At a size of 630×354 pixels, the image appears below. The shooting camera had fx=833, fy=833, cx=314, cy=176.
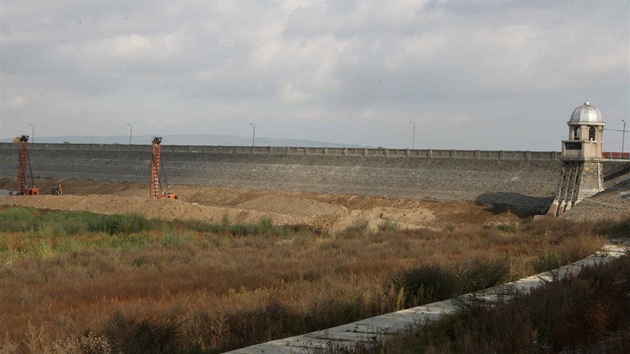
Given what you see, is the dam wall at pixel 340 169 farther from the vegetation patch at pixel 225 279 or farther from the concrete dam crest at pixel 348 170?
the vegetation patch at pixel 225 279

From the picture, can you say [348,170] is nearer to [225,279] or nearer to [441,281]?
[225,279]

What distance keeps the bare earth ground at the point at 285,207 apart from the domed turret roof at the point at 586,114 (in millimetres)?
7523

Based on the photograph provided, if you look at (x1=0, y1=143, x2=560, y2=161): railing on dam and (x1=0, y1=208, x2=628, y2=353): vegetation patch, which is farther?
(x1=0, y1=143, x2=560, y2=161): railing on dam

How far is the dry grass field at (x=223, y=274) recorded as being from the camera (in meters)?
11.7

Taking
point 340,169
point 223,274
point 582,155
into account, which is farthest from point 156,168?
point 223,274

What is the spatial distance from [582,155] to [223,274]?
29.4 m

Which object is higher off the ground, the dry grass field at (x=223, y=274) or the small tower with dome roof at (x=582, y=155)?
the small tower with dome roof at (x=582, y=155)

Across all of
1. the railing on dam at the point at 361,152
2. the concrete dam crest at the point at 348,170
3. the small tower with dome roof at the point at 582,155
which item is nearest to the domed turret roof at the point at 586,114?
the small tower with dome roof at the point at 582,155

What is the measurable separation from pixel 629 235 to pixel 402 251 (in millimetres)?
7902

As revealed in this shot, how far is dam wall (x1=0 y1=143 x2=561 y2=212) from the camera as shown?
55812 millimetres

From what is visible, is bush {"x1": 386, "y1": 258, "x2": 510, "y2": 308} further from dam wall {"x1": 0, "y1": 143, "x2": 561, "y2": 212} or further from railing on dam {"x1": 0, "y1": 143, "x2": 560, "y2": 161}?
railing on dam {"x1": 0, "y1": 143, "x2": 560, "y2": 161}

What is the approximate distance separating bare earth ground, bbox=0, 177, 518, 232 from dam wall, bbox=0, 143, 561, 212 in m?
1.58

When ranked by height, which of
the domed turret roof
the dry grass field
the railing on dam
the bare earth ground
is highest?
the domed turret roof

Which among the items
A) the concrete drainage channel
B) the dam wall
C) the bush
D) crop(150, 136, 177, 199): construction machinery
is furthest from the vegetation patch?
crop(150, 136, 177, 199): construction machinery
